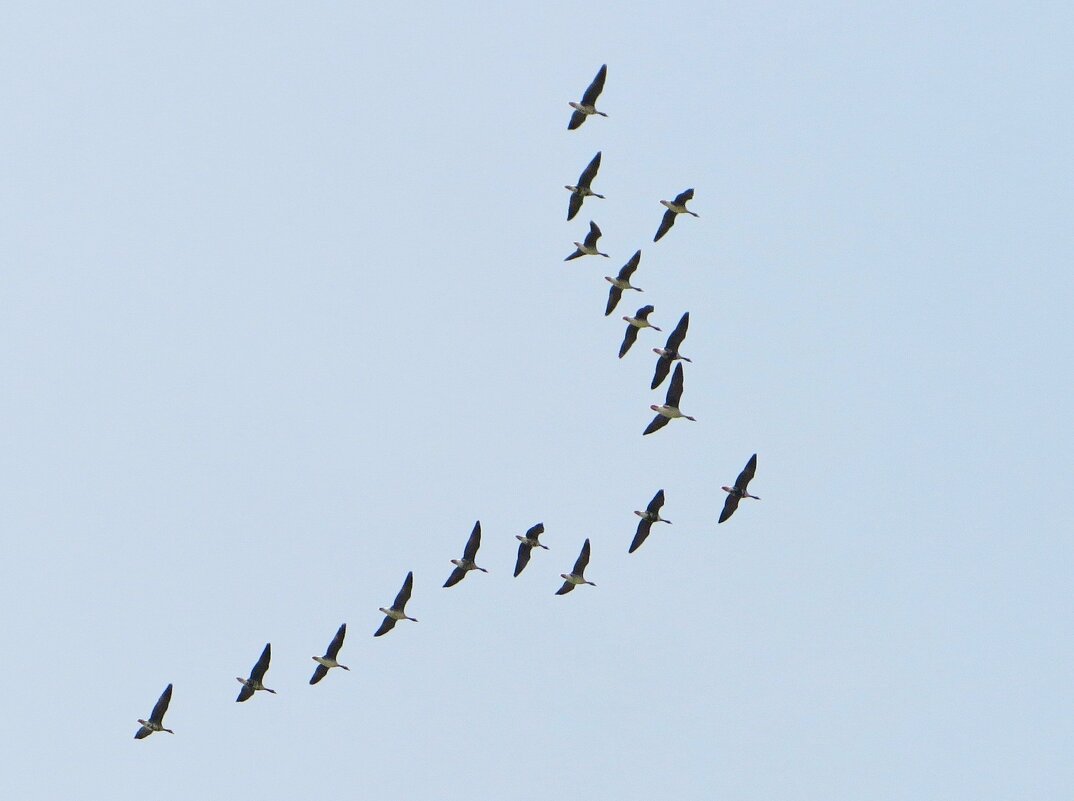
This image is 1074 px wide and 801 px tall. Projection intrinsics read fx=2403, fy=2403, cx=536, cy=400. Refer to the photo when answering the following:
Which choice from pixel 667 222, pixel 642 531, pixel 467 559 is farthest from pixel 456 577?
pixel 667 222

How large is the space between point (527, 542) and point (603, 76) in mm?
19653

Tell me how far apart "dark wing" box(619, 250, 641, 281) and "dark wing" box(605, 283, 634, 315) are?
605 millimetres

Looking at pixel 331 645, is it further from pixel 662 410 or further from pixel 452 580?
pixel 662 410

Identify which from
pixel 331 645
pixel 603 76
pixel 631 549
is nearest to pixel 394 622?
pixel 331 645

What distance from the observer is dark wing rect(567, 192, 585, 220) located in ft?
326

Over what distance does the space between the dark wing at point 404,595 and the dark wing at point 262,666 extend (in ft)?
21.6

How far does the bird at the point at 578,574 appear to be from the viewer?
103m

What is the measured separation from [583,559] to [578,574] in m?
0.67

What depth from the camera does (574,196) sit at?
99688 millimetres

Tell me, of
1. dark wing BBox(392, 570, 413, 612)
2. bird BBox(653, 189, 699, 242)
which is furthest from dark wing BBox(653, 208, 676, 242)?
dark wing BBox(392, 570, 413, 612)

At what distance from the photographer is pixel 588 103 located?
98062 millimetres

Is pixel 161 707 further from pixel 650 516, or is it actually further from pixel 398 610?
pixel 650 516

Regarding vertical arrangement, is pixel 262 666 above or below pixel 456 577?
below

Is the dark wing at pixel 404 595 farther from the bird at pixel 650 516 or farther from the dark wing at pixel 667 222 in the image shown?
the dark wing at pixel 667 222
